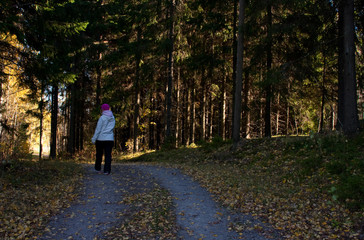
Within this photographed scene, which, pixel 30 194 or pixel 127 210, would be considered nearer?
pixel 127 210

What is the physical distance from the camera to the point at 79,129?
26.9 meters

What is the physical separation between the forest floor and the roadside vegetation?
24 mm

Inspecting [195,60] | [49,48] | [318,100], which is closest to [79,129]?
[195,60]

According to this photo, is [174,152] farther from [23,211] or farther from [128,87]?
[23,211]

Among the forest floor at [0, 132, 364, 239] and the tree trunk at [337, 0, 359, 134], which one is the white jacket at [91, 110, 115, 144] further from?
the tree trunk at [337, 0, 359, 134]

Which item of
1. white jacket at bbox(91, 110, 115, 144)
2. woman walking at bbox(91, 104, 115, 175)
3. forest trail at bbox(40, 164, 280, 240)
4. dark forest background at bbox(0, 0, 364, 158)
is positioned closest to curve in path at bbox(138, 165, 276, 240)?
forest trail at bbox(40, 164, 280, 240)

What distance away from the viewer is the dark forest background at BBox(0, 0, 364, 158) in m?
9.82

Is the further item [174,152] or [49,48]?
[174,152]

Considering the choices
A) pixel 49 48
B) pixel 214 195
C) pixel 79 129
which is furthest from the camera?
pixel 79 129

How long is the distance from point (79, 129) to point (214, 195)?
22724 millimetres

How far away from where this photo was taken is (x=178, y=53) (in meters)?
19.4

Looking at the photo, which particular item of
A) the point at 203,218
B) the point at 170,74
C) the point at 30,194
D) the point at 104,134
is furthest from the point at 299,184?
the point at 170,74

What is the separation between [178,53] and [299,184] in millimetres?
13971

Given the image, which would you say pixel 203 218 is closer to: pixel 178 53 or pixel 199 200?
pixel 199 200
